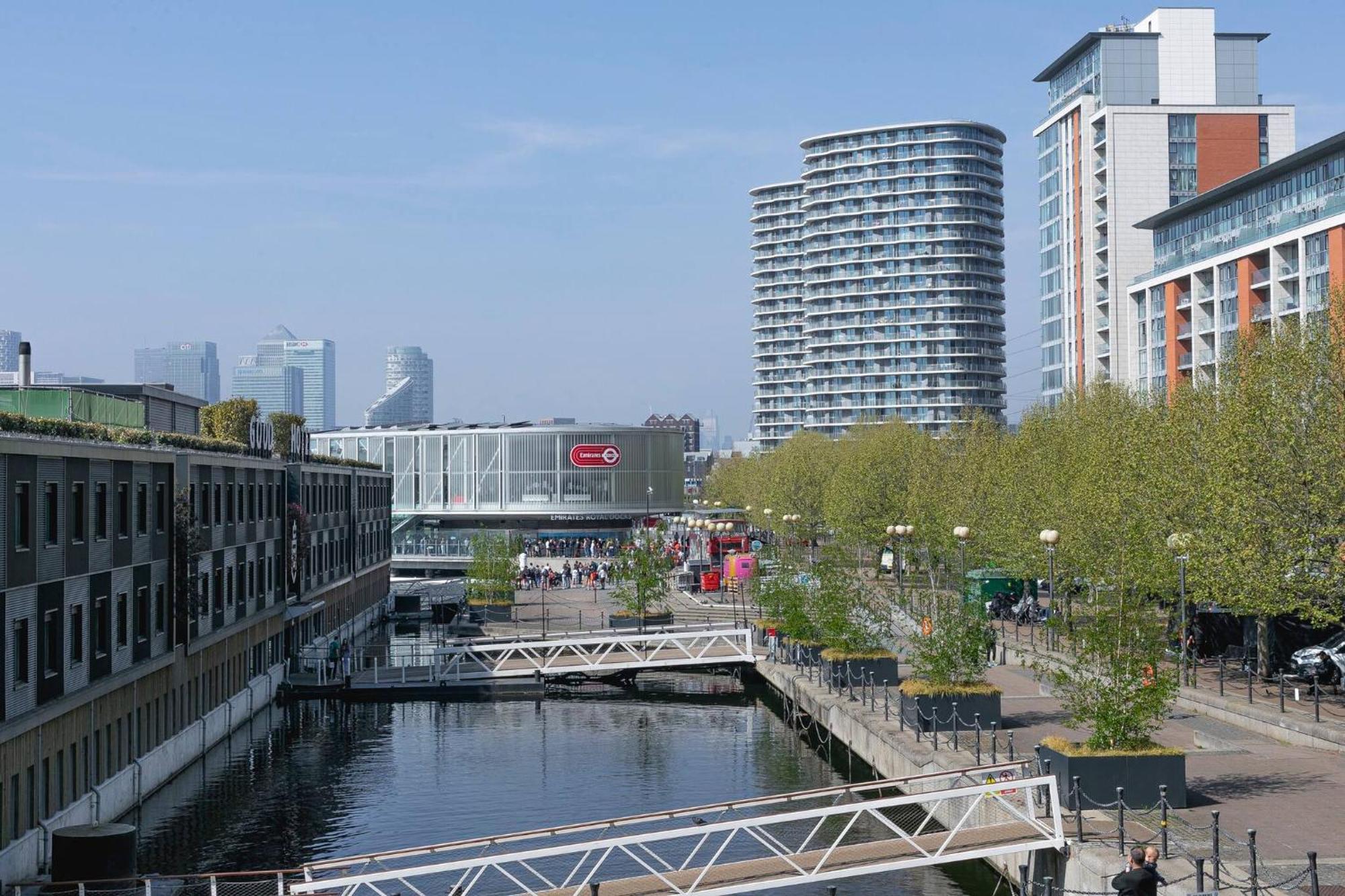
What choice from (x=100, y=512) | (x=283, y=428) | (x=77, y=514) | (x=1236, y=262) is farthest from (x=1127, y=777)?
(x=1236, y=262)

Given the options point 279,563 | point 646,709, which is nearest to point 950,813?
point 646,709

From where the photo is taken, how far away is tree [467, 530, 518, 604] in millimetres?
88812

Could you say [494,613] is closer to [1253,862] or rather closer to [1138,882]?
[1253,862]

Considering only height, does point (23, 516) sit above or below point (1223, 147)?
below

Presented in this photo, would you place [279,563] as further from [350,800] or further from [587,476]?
[587,476]

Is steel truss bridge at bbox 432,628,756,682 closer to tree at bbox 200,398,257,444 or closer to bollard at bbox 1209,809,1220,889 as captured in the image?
tree at bbox 200,398,257,444

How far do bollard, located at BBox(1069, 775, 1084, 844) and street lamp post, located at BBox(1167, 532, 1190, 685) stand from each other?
17033mm

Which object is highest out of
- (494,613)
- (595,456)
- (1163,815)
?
(595,456)

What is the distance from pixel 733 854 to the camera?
106 feet

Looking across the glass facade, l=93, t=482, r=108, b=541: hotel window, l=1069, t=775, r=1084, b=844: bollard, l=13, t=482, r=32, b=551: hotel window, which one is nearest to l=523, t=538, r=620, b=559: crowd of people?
the glass facade

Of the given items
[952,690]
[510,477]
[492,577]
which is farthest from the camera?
[510,477]

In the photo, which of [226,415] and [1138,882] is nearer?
[1138,882]

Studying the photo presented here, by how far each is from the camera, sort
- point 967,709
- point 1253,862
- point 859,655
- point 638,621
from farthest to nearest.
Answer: point 638,621 < point 859,655 < point 967,709 < point 1253,862

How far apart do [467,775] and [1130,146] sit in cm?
10168
